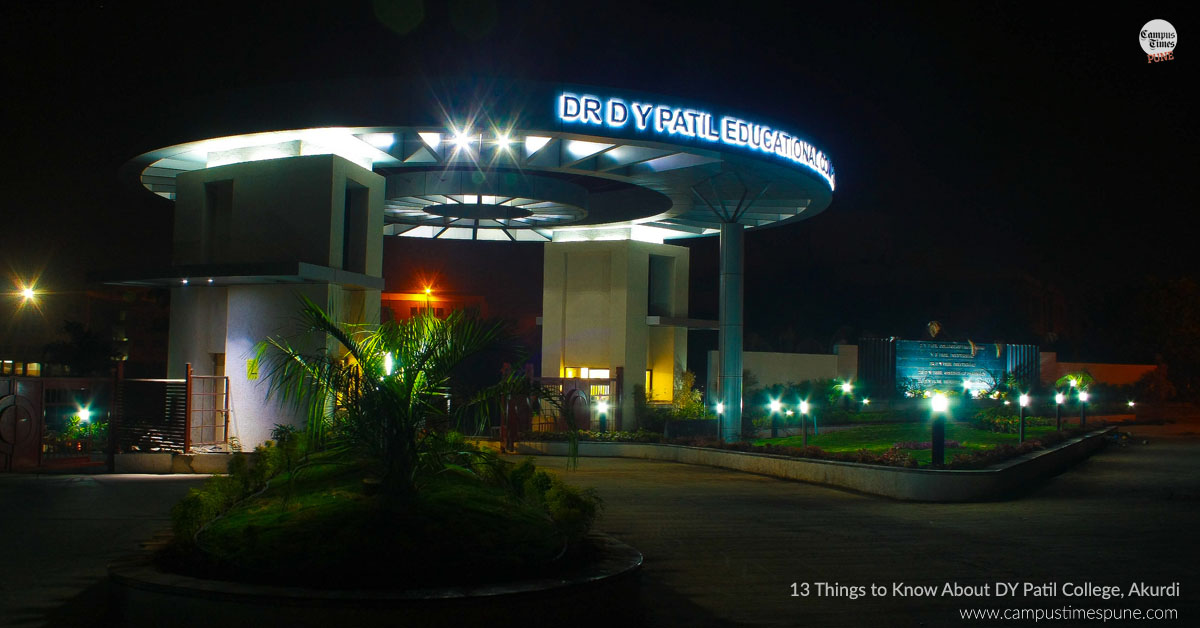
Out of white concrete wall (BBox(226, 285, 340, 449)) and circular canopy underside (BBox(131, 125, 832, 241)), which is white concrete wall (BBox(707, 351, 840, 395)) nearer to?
circular canopy underside (BBox(131, 125, 832, 241))

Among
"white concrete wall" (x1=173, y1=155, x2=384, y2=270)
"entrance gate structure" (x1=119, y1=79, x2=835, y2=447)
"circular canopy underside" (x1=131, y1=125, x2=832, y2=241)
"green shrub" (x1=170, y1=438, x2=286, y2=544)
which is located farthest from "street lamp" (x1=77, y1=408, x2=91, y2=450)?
"green shrub" (x1=170, y1=438, x2=286, y2=544)

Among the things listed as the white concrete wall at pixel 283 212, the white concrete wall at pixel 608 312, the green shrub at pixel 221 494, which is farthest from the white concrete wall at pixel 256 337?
the white concrete wall at pixel 608 312

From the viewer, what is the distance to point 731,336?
27.1m

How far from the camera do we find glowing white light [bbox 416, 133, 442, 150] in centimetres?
2066

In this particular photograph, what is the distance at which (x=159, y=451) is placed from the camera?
63.1ft

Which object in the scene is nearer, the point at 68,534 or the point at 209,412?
the point at 68,534

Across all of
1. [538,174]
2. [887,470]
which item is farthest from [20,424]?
[887,470]

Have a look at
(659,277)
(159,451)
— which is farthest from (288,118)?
(659,277)

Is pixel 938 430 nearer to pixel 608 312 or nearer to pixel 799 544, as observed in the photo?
pixel 799 544

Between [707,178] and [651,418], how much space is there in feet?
26.9

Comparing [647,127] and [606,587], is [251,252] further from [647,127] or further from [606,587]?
[606,587]

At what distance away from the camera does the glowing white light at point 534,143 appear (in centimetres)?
2105

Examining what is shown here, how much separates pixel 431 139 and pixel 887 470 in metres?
11.4

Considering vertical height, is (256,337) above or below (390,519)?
above
